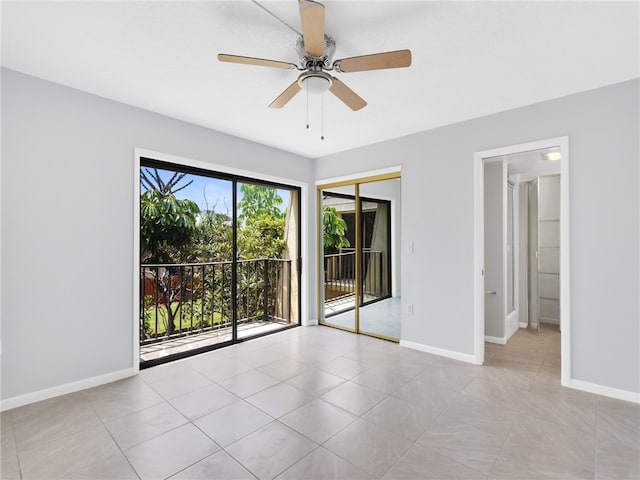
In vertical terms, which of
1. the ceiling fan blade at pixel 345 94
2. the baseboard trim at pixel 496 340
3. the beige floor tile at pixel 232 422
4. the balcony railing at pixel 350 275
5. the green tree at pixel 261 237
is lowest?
the beige floor tile at pixel 232 422

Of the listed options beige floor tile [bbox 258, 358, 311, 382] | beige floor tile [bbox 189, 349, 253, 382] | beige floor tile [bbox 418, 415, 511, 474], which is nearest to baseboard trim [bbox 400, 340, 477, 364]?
beige floor tile [bbox 418, 415, 511, 474]

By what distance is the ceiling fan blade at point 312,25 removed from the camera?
1.47m

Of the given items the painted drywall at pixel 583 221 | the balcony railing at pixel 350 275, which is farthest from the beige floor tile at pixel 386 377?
the balcony railing at pixel 350 275

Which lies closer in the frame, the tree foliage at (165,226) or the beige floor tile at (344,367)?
the beige floor tile at (344,367)

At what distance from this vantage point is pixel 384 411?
240 centimetres

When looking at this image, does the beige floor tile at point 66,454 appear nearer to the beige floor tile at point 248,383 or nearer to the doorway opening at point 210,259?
the beige floor tile at point 248,383

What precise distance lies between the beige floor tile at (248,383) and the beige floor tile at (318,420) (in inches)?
20.3

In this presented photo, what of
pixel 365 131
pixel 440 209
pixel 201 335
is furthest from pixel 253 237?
pixel 440 209

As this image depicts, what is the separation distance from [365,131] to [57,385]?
3889mm

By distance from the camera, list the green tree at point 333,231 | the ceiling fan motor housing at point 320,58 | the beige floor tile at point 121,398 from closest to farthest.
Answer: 1. the ceiling fan motor housing at point 320,58
2. the beige floor tile at point 121,398
3. the green tree at point 333,231

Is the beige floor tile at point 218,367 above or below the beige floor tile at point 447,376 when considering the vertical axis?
below

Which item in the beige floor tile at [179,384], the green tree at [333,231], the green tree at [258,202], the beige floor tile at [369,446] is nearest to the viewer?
the beige floor tile at [369,446]

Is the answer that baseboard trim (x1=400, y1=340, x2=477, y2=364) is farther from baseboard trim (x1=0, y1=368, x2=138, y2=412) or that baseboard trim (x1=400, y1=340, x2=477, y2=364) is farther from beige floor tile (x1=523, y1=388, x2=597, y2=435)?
baseboard trim (x1=0, y1=368, x2=138, y2=412)

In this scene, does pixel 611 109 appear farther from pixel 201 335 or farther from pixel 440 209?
pixel 201 335
